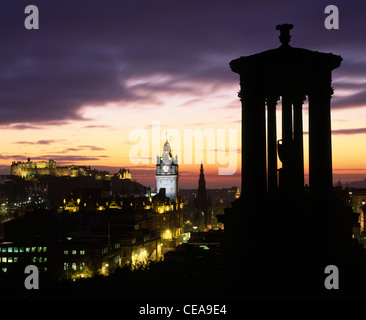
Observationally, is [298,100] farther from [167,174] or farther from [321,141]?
[167,174]

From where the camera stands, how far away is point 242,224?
2084 cm

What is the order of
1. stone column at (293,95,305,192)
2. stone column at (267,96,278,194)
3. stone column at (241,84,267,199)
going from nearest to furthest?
stone column at (241,84,267,199) → stone column at (293,95,305,192) → stone column at (267,96,278,194)

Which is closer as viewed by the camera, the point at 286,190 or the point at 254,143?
the point at 254,143

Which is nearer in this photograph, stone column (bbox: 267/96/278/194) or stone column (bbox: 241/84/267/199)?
stone column (bbox: 241/84/267/199)

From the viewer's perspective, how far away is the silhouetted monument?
1972 centimetres

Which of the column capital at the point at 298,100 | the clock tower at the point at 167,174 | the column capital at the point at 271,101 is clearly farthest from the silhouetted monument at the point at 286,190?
the clock tower at the point at 167,174

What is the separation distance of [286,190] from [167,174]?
168m

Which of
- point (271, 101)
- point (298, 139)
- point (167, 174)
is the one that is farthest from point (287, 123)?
point (167, 174)

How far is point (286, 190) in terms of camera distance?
69.3 feet

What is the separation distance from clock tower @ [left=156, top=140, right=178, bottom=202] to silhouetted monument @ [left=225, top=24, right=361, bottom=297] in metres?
164

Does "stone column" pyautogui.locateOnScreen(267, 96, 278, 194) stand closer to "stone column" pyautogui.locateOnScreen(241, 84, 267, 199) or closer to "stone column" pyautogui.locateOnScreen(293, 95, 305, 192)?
"stone column" pyautogui.locateOnScreen(241, 84, 267, 199)

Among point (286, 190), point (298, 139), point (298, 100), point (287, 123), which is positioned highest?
point (298, 100)

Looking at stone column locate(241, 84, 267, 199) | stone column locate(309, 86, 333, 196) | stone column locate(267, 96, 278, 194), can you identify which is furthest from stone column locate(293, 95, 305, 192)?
stone column locate(241, 84, 267, 199)
